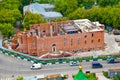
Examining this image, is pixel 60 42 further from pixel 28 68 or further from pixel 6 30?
pixel 6 30

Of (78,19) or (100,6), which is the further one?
(100,6)

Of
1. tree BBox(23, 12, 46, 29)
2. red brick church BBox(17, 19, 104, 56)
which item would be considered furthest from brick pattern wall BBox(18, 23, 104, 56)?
tree BBox(23, 12, 46, 29)

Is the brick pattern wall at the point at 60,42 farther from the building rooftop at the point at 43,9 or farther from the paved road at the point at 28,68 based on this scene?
the building rooftop at the point at 43,9

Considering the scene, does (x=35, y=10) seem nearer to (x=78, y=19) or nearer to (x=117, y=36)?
(x=78, y=19)

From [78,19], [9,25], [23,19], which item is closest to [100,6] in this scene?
[78,19]

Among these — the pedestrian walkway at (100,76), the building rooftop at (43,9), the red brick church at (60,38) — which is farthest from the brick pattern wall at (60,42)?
the building rooftop at (43,9)

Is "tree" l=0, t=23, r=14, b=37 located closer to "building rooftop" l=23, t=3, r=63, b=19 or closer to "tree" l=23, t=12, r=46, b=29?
"tree" l=23, t=12, r=46, b=29

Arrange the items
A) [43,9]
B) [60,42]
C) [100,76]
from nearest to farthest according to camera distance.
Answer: [100,76], [60,42], [43,9]

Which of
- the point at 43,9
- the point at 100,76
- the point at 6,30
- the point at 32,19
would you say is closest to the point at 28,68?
the point at 100,76
